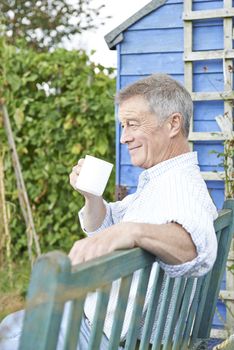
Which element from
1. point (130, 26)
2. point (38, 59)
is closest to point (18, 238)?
point (38, 59)

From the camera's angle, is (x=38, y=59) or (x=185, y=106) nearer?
(x=185, y=106)

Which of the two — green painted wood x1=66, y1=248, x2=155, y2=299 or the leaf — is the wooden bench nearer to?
green painted wood x1=66, y1=248, x2=155, y2=299

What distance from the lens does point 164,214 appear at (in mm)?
1873

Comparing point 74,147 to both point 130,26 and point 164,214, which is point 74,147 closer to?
point 130,26

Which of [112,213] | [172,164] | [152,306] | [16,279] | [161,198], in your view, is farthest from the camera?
[16,279]

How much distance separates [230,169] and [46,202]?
2.62m

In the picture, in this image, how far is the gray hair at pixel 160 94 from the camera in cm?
220

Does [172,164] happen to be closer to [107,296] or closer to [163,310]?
[163,310]

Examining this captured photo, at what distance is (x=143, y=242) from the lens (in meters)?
1.62

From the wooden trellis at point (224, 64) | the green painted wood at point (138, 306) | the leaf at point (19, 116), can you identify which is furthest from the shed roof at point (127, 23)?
the green painted wood at point (138, 306)

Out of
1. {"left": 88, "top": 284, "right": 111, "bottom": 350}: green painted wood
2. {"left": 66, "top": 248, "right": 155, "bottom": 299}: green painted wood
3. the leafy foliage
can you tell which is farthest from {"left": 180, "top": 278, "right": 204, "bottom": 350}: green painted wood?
the leafy foliage

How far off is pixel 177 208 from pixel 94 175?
458 millimetres

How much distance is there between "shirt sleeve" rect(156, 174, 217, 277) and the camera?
1773 mm

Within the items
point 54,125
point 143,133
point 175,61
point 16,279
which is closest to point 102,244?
point 143,133
